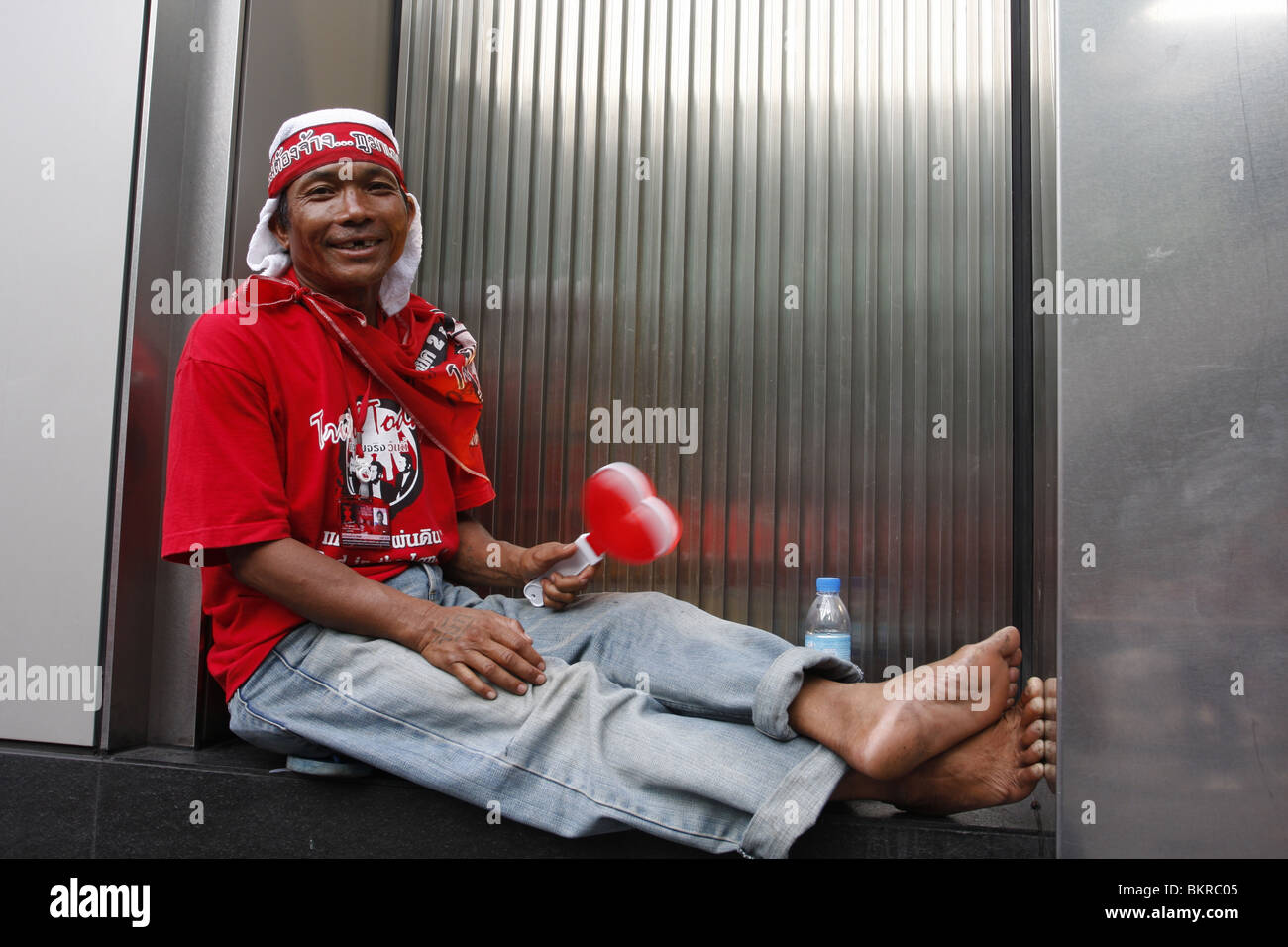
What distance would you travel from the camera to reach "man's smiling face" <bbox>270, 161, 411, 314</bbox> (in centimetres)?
190

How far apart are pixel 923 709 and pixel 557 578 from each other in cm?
81

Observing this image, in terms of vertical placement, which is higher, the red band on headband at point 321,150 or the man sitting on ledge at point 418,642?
the red band on headband at point 321,150

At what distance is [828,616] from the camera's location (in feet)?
7.80

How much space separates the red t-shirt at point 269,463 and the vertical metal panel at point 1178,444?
1.31 m

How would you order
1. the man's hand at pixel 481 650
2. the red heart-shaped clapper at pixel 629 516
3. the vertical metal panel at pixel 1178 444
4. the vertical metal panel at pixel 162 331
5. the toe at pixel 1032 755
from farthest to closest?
the vertical metal panel at pixel 162 331, the red heart-shaped clapper at pixel 629 516, the man's hand at pixel 481 650, the toe at pixel 1032 755, the vertical metal panel at pixel 1178 444

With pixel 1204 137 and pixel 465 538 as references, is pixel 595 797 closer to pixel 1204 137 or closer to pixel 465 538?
pixel 465 538

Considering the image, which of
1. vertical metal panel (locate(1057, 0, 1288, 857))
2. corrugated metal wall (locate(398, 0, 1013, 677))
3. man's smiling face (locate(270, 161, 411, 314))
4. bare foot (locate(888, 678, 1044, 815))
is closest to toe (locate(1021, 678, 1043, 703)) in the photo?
bare foot (locate(888, 678, 1044, 815))

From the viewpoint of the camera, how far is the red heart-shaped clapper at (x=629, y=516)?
1.74m

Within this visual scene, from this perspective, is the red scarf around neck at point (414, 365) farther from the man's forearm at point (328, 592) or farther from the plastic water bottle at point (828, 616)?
the plastic water bottle at point (828, 616)

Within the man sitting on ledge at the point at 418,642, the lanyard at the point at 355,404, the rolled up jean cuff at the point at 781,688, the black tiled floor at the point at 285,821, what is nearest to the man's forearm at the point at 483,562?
the man sitting on ledge at the point at 418,642

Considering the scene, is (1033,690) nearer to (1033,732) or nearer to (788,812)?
(1033,732)

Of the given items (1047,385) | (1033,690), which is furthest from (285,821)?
(1047,385)
